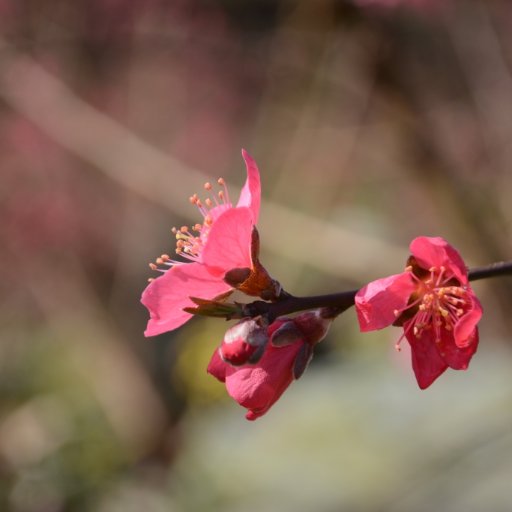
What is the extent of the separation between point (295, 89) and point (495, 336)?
4.58 ft

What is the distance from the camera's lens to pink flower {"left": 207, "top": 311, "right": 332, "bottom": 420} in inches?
37.2

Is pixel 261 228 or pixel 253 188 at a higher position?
pixel 253 188

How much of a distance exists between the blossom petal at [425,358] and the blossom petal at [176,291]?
22cm

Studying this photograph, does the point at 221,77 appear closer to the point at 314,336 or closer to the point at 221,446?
the point at 221,446

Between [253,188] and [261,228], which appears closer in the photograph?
[253,188]

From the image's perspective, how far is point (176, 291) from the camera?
0.94 meters

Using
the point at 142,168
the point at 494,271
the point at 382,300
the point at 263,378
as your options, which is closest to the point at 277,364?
the point at 263,378

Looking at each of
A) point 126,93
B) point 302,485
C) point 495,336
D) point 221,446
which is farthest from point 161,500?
point 126,93

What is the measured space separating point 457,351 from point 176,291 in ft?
1.05

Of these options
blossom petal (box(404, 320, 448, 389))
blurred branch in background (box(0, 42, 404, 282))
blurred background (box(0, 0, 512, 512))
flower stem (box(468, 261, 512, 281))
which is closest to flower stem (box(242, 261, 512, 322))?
flower stem (box(468, 261, 512, 281))

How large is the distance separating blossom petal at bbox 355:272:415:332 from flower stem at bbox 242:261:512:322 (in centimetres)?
2

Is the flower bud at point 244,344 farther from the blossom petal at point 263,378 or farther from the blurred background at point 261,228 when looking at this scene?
the blurred background at point 261,228

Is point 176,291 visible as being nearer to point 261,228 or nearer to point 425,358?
point 425,358

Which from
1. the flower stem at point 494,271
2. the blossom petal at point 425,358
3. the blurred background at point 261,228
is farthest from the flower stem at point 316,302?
the blurred background at point 261,228
